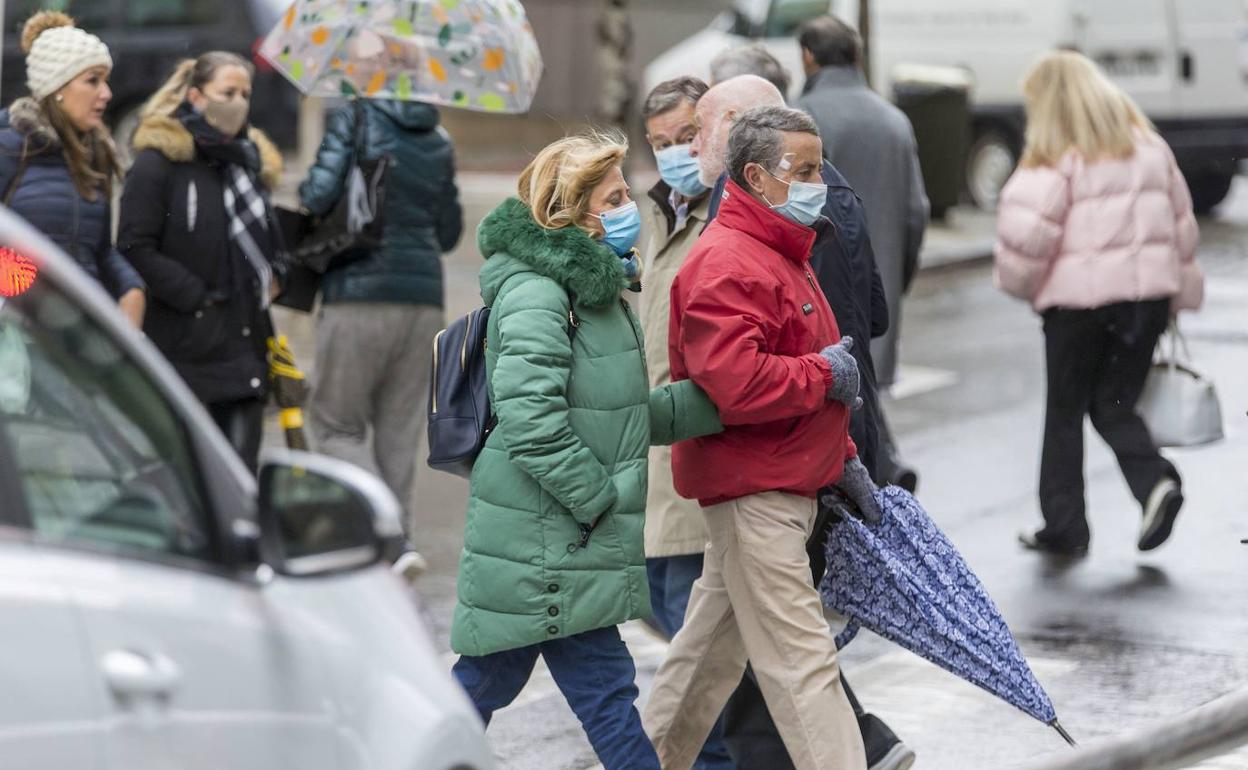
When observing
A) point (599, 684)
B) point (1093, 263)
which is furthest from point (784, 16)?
point (599, 684)

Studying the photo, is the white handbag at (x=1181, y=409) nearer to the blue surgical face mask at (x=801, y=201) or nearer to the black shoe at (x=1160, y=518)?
the black shoe at (x=1160, y=518)

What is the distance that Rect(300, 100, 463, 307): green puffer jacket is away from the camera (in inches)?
298

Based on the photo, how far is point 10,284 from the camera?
3014 mm

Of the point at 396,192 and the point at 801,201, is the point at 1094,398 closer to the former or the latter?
the point at 396,192

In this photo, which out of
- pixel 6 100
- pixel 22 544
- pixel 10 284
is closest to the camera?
pixel 22 544

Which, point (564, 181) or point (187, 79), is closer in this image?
point (564, 181)

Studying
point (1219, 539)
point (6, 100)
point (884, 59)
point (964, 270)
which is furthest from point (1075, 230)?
point (884, 59)

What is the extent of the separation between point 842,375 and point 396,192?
3130 mm

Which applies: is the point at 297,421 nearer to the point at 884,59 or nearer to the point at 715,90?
the point at 715,90

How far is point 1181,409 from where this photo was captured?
8039mm

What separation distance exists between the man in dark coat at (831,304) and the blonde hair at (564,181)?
69 cm

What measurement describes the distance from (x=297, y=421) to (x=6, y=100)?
914 cm

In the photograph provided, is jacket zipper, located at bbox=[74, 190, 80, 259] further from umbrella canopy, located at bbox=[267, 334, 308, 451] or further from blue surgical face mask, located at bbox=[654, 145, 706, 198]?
blue surgical face mask, located at bbox=[654, 145, 706, 198]

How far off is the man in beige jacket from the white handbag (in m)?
2.71
